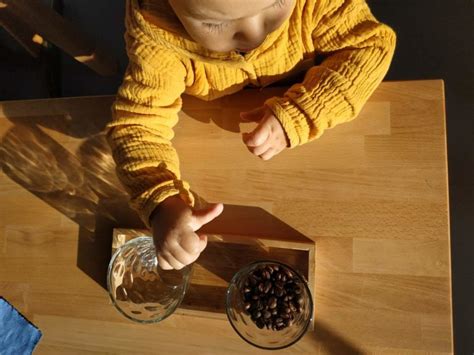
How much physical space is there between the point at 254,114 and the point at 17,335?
503mm

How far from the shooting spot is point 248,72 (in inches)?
24.7

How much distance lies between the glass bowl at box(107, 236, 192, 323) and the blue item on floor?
0.54 feet

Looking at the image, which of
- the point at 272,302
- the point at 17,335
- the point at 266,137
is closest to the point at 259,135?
the point at 266,137

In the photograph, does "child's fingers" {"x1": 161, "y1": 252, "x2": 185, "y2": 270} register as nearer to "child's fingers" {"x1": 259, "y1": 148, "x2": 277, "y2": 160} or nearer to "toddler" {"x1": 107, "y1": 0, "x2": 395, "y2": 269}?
"toddler" {"x1": 107, "y1": 0, "x2": 395, "y2": 269}

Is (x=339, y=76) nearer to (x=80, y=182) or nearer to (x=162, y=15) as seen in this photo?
(x=162, y=15)

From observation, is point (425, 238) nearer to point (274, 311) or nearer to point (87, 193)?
point (274, 311)

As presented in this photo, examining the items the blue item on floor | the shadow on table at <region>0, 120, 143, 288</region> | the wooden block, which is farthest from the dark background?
the blue item on floor

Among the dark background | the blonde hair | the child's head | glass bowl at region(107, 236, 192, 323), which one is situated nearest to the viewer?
the child's head

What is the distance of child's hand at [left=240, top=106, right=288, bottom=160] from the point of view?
22.6 inches

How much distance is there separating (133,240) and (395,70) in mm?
691

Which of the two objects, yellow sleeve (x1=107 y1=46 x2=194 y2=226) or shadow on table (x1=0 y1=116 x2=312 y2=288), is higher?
yellow sleeve (x1=107 y1=46 x2=194 y2=226)

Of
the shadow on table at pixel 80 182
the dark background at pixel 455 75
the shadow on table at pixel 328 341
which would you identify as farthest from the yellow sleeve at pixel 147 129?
the dark background at pixel 455 75

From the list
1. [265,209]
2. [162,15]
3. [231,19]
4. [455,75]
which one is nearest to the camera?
[231,19]

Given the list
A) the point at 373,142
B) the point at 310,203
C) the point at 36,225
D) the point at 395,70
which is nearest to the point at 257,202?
the point at 310,203
